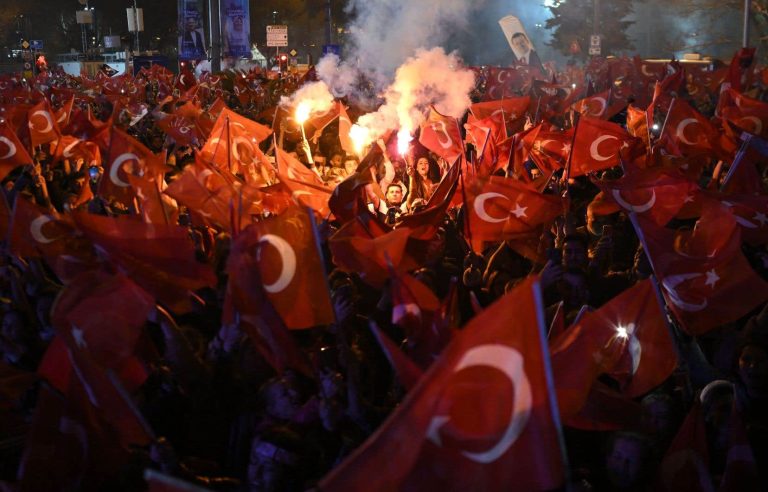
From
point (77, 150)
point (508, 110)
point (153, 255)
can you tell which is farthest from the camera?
point (508, 110)

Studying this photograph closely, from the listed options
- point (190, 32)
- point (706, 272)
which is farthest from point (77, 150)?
point (190, 32)

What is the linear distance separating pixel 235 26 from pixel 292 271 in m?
22.9

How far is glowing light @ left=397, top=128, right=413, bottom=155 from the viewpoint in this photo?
10.5m

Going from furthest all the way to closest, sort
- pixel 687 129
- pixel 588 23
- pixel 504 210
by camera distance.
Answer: pixel 588 23 < pixel 687 129 < pixel 504 210

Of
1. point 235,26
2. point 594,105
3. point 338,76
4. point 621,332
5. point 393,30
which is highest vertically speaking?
point 393,30

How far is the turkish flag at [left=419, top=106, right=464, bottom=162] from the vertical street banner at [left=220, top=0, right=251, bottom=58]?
17.3 metres

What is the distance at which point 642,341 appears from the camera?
4559mm

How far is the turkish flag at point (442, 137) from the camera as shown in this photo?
10.1 m

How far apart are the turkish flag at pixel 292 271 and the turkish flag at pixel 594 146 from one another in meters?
4.86

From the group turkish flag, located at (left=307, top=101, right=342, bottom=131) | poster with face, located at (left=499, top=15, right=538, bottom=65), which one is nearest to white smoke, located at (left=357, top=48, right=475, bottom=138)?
turkish flag, located at (left=307, top=101, right=342, bottom=131)

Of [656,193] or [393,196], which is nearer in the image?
[656,193]

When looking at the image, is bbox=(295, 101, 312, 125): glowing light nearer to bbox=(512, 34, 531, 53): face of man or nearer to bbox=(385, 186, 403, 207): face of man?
bbox=(385, 186, 403, 207): face of man

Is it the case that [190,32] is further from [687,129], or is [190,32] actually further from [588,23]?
[588,23]

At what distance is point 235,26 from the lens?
26391 millimetres
